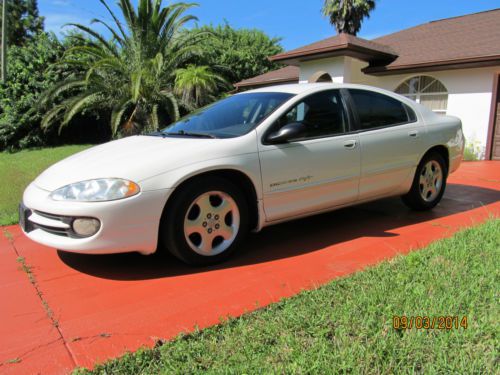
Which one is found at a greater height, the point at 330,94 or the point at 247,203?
the point at 330,94

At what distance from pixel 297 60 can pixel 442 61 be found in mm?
4881

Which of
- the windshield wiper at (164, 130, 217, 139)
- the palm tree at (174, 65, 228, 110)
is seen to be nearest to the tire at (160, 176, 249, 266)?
the windshield wiper at (164, 130, 217, 139)

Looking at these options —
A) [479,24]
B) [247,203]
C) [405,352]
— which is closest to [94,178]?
[247,203]

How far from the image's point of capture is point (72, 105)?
47.7ft

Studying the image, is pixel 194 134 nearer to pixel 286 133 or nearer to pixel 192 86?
pixel 286 133

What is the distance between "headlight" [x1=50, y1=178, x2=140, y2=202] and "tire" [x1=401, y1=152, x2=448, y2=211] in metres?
3.36

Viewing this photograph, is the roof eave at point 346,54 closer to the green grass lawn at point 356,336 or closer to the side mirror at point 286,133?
the side mirror at point 286,133

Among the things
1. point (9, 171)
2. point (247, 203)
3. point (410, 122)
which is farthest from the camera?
point (9, 171)

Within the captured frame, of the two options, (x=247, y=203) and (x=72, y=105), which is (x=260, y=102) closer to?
(x=247, y=203)

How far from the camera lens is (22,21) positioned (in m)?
44.7

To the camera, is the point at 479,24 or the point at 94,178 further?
the point at 479,24

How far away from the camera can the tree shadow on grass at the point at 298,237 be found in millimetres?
3371
